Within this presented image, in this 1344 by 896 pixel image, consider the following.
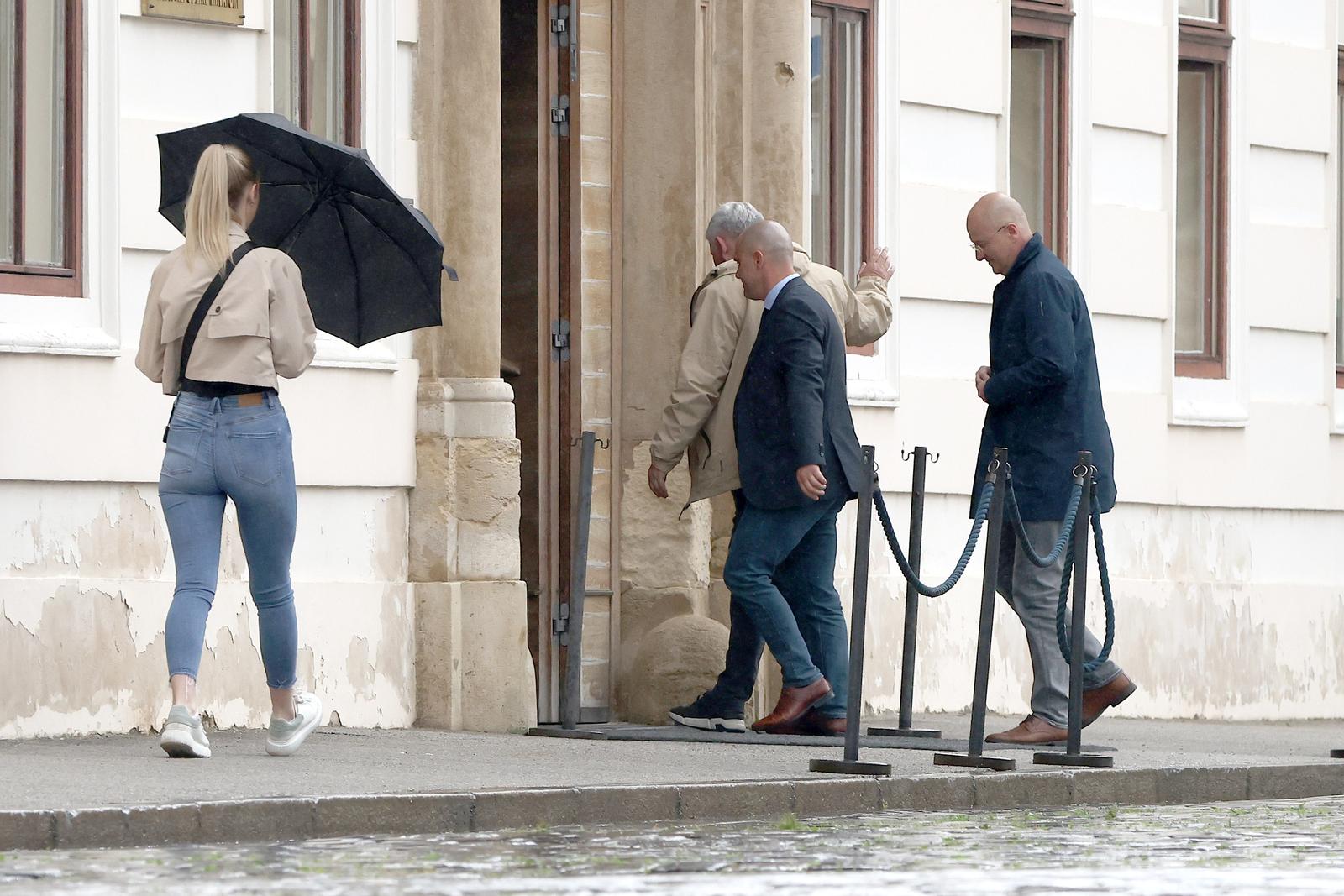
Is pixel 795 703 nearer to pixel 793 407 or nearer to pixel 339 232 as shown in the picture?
pixel 793 407

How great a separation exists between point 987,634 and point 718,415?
1847 millimetres

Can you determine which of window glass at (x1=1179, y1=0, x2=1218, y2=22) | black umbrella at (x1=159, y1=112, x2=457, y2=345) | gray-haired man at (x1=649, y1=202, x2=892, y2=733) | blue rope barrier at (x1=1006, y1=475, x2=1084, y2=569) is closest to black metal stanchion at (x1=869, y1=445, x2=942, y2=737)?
gray-haired man at (x1=649, y1=202, x2=892, y2=733)

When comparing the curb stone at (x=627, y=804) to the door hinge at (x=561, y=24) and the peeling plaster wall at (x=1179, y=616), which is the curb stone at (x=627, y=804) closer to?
the peeling plaster wall at (x=1179, y=616)

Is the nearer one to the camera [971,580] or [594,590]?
[594,590]

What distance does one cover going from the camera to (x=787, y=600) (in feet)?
35.8

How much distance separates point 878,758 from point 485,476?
2.25m

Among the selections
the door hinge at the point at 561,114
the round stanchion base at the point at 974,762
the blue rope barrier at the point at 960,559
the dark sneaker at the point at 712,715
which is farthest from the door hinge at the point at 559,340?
the round stanchion base at the point at 974,762

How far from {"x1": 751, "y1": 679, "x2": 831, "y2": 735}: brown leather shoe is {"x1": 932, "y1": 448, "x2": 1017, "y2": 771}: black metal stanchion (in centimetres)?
95

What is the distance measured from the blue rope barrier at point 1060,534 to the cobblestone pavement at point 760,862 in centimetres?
161

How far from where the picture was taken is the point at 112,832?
6.83 metres

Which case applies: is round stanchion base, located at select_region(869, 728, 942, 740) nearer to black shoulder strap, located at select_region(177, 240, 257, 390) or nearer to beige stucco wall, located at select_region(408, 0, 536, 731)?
beige stucco wall, located at select_region(408, 0, 536, 731)

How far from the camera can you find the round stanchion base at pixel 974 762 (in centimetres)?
930

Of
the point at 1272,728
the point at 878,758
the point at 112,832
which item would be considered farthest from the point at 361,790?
the point at 1272,728

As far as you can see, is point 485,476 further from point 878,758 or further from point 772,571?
point 878,758
